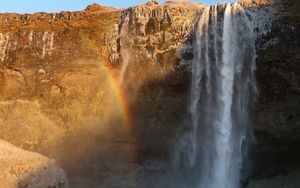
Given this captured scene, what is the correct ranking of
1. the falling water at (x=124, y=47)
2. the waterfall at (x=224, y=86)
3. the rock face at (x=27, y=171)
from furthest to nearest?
the falling water at (x=124, y=47) < the waterfall at (x=224, y=86) < the rock face at (x=27, y=171)

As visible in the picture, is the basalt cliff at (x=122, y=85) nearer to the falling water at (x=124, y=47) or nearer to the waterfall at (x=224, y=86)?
the falling water at (x=124, y=47)

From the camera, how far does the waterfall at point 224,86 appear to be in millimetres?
23266

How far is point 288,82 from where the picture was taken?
899 inches

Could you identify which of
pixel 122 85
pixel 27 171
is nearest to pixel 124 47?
pixel 122 85

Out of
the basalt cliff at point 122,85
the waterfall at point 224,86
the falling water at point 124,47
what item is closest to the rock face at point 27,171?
the basalt cliff at point 122,85

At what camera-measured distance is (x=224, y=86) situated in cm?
2362

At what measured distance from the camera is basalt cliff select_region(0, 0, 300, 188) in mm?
23109

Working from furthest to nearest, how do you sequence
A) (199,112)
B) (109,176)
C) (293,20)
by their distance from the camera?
(109,176), (199,112), (293,20)

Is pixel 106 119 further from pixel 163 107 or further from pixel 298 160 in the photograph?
pixel 298 160

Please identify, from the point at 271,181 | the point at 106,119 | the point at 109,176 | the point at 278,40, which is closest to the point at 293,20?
the point at 278,40

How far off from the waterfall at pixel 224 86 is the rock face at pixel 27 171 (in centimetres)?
882

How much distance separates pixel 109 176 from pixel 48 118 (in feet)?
14.4

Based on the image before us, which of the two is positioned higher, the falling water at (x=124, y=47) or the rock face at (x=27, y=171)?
the falling water at (x=124, y=47)

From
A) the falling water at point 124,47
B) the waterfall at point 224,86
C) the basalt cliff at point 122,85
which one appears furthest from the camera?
the falling water at point 124,47
